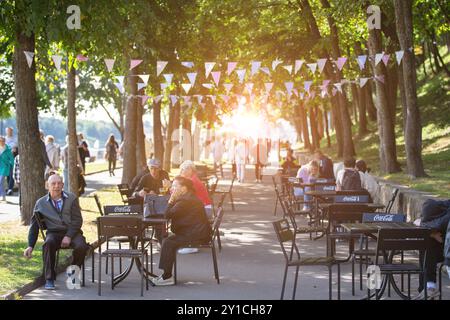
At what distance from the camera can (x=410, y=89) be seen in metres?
24.3

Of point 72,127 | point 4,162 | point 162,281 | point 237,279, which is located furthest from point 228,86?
point 162,281

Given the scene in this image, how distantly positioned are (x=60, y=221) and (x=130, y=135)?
16.5m

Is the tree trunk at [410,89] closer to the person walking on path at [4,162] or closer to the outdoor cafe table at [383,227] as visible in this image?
the person walking on path at [4,162]

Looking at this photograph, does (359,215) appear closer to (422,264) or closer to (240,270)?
(240,270)

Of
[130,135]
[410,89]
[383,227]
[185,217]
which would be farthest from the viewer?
[130,135]

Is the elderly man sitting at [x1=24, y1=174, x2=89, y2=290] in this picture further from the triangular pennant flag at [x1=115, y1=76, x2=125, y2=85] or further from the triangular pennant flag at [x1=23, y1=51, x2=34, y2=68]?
the triangular pennant flag at [x1=115, y1=76, x2=125, y2=85]

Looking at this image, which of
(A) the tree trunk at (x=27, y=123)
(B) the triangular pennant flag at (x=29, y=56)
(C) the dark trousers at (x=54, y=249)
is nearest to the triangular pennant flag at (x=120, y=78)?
(A) the tree trunk at (x=27, y=123)

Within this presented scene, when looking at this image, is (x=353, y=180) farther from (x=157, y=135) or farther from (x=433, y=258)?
(x=157, y=135)

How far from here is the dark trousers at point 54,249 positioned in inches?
470

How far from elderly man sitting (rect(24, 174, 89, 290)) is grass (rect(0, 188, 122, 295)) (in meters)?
0.40

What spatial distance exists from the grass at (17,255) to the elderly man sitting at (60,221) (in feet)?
1.32

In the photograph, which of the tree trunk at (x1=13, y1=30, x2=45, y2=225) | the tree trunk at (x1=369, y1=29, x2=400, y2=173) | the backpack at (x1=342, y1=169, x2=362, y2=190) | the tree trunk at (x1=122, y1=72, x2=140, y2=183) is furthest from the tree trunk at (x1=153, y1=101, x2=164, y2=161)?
the backpack at (x1=342, y1=169, x2=362, y2=190)

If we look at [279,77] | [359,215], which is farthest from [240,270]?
[279,77]

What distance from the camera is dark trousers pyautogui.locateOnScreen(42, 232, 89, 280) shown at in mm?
11938
